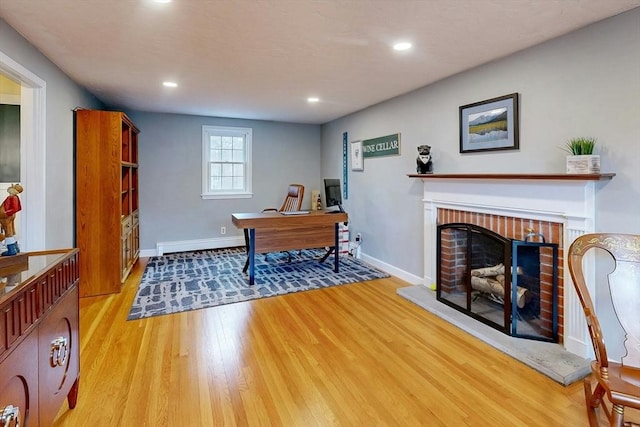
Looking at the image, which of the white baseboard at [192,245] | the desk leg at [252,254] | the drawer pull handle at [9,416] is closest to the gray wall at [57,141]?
the desk leg at [252,254]

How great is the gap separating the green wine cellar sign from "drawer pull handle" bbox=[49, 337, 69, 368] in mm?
Answer: 3706

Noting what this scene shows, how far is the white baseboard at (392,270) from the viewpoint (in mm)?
3949

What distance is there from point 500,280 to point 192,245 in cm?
474

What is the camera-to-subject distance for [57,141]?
10.1ft

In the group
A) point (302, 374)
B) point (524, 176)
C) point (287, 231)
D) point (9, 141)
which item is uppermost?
point (9, 141)

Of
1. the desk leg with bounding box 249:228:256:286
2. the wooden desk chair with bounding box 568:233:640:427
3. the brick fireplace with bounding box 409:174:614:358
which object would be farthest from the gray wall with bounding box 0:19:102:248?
the wooden desk chair with bounding box 568:233:640:427

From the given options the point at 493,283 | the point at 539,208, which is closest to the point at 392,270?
the point at 493,283

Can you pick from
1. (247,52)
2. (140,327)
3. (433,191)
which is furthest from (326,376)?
(247,52)

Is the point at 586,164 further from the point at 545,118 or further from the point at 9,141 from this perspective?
the point at 9,141

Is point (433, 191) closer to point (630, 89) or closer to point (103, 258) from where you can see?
point (630, 89)

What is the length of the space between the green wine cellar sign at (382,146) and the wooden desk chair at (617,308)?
2.65 metres

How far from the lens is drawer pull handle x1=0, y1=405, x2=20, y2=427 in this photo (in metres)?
1.04

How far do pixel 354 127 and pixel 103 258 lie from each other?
12.6 ft

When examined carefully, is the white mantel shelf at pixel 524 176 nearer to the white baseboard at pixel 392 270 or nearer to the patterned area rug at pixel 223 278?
the white baseboard at pixel 392 270
